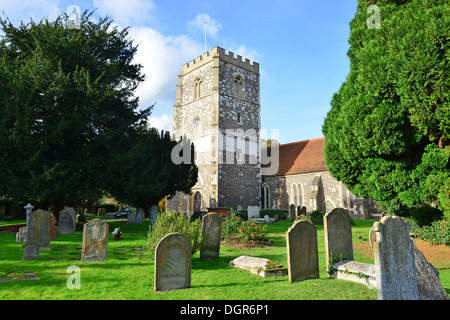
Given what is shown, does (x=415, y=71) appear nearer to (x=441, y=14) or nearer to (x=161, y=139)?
(x=441, y=14)

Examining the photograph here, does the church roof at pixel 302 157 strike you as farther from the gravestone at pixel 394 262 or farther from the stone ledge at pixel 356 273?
the gravestone at pixel 394 262

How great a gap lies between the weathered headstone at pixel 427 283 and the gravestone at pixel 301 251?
1.81m

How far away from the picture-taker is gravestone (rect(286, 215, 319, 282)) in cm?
561

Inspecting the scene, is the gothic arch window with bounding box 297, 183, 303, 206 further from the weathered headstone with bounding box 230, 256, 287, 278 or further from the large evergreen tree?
the weathered headstone with bounding box 230, 256, 287, 278

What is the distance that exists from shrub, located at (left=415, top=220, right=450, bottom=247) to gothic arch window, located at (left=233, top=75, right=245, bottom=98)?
18.4 metres

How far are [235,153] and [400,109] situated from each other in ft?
53.6

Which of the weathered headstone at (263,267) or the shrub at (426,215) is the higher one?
the shrub at (426,215)

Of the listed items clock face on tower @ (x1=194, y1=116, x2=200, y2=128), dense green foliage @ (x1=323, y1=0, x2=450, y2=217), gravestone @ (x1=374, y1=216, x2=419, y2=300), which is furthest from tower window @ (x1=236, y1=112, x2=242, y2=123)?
gravestone @ (x1=374, y1=216, x2=419, y2=300)

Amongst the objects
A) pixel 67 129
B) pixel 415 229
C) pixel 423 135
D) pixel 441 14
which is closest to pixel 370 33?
pixel 441 14

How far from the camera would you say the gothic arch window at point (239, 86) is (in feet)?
83.4

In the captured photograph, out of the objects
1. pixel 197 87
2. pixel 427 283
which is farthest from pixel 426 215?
pixel 197 87

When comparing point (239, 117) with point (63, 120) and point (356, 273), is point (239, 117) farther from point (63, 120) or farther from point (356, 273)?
point (356, 273)

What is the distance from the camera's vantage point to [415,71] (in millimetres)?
7762

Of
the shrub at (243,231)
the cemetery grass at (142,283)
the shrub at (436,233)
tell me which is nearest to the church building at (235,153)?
the shrub at (243,231)
